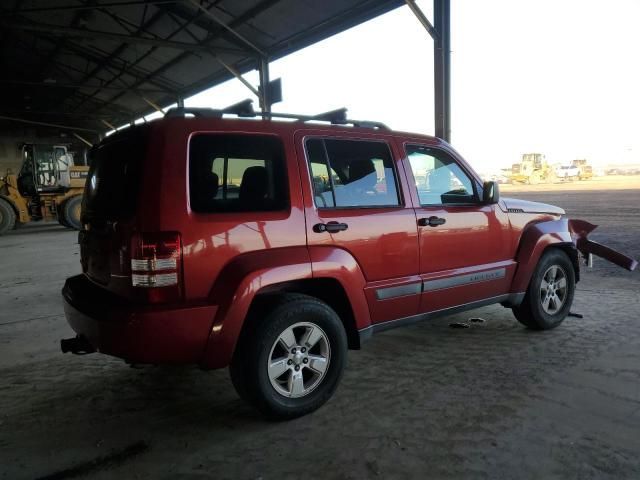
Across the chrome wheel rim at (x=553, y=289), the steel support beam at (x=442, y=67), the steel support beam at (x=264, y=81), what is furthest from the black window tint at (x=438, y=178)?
the steel support beam at (x=264, y=81)

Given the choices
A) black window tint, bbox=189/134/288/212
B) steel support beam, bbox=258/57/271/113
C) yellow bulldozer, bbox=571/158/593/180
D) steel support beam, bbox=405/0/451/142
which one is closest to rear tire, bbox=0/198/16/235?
steel support beam, bbox=258/57/271/113

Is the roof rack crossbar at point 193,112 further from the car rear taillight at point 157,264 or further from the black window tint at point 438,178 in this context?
the black window tint at point 438,178

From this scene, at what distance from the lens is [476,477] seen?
87.3 inches

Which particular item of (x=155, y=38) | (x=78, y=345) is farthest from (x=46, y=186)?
(x=78, y=345)

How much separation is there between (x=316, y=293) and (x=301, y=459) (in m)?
1.02

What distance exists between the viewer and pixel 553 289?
4.40m

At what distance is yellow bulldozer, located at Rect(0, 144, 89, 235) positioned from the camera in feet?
50.5

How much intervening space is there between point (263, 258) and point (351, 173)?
0.96m

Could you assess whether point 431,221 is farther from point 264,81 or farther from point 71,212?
point 71,212

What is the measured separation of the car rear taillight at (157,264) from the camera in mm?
2389

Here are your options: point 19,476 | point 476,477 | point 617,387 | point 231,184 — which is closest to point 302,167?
point 231,184

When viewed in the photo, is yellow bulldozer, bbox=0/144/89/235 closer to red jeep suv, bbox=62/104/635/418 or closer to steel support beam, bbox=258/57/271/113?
steel support beam, bbox=258/57/271/113

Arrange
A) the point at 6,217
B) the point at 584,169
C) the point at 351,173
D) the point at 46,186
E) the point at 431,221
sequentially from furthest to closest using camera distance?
the point at 584,169 → the point at 46,186 → the point at 6,217 → the point at 431,221 → the point at 351,173

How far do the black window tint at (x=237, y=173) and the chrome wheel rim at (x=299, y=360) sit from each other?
79 cm
